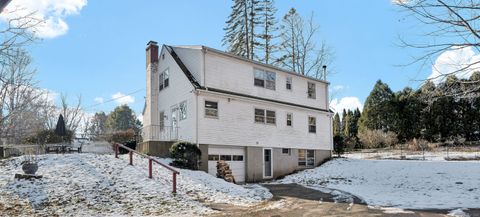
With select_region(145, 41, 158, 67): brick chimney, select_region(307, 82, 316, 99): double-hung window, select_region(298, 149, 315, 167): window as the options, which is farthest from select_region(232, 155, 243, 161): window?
select_region(145, 41, 158, 67): brick chimney

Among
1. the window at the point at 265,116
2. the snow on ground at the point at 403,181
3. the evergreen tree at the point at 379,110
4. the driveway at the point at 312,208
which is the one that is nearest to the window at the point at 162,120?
the window at the point at 265,116

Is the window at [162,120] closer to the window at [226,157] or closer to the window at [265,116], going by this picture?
the window at [226,157]

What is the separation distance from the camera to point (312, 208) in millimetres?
11320

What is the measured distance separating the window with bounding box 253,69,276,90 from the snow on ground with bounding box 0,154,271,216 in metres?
7.89

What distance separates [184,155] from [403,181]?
10.5 meters

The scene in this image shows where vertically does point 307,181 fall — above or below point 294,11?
below

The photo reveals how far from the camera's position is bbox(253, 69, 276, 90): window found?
22.6 metres

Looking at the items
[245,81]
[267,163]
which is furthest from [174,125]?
[267,163]

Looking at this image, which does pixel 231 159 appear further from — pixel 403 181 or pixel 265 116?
pixel 403 181

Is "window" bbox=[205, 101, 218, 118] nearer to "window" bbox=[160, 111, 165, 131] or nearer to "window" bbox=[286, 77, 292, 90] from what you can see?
"window" bbox=[160, 111, 165, 131]

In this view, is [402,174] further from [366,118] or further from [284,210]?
[366,118]

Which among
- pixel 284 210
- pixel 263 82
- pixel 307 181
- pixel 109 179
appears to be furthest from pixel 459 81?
pixel 263 82

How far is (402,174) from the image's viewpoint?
2025cm

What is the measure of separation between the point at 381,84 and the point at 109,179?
36137mm
